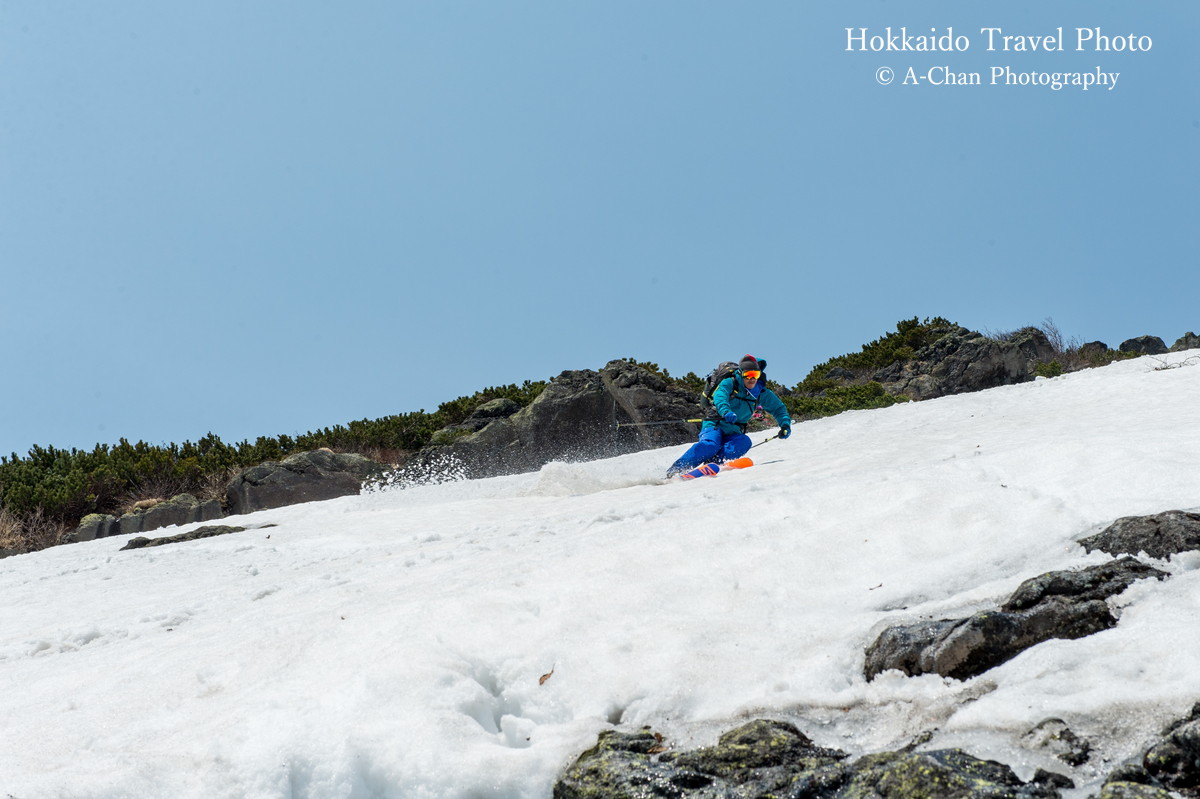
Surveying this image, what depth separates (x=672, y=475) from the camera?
1284cm

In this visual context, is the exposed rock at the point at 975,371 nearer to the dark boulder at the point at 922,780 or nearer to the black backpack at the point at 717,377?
the black backpack at the point at 717,377

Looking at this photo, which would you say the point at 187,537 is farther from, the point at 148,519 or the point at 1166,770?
the point at 1166,770

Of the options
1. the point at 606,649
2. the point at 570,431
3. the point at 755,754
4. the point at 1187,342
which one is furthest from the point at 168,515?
the point at 1187,342

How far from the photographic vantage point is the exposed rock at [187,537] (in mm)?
11719

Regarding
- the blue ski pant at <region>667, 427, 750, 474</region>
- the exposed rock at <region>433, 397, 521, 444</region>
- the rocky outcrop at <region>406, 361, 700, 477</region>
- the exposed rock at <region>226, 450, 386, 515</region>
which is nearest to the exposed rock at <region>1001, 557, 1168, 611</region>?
the blue ski pant at <region>667, 427, 750, 474</region>

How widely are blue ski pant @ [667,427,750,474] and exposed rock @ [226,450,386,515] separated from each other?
8191mm

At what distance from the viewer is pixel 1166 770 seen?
2.47 meters

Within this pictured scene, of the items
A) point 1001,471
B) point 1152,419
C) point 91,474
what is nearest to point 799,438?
point 1152,419

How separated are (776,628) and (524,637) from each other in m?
1.25

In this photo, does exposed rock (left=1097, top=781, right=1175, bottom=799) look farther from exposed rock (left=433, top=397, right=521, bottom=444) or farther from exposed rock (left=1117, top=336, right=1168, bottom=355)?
exposed rock (left=1117, top=336, right=1168, bottom=355)

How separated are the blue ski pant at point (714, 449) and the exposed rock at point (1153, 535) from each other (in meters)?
8.80

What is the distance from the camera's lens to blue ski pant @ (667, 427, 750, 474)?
43.0ft

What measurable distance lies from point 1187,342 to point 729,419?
66.4ft

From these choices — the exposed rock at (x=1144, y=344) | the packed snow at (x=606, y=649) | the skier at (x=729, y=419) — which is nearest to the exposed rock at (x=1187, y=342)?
the exposed rock at (x=1144, y=344)
